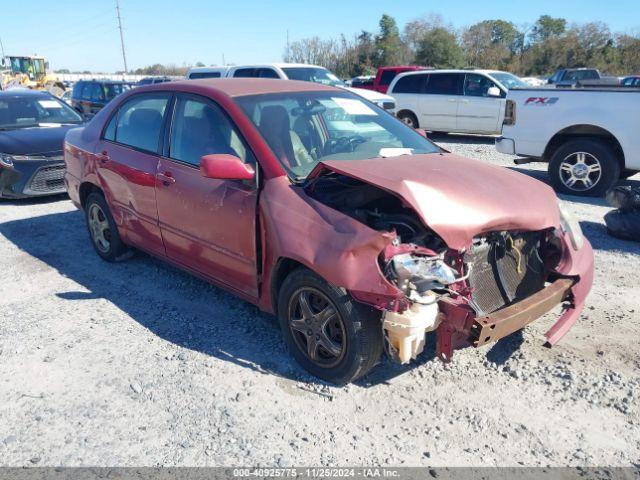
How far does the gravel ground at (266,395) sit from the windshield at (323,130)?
4.42ft

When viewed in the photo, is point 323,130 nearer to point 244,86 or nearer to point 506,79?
point 244,86

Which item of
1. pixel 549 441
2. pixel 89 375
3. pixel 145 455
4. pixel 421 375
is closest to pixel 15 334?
pixel 89 375

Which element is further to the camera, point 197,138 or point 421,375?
point 197,138

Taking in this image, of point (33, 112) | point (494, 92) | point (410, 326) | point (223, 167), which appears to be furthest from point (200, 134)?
point (494, 92)

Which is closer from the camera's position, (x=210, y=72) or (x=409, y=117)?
(x=409, y=117)

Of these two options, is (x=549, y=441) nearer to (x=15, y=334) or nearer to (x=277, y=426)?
(x=277, y=426)

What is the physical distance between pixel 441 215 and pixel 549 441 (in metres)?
1.31

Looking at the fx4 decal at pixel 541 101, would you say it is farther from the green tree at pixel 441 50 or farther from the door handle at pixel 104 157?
the green tree at pixel 441 50

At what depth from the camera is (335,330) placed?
10.4ft

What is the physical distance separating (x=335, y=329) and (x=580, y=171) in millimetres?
5982

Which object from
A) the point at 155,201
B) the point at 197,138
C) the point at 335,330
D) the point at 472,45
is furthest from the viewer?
the point at 472,45

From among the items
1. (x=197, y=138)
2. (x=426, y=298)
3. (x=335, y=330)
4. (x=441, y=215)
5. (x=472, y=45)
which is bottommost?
(x=335, y=330)

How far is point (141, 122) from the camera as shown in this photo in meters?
4.67

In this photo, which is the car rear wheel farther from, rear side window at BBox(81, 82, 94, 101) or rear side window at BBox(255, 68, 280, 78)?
rear side window at BBox(81, 82, 94, 101)
